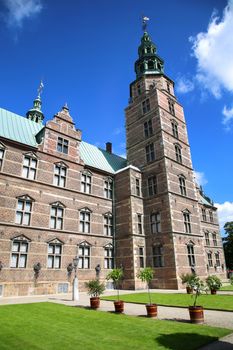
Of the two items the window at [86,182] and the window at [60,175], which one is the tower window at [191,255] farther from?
the window at [60,175]

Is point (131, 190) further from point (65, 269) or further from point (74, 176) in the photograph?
point (65, 269)

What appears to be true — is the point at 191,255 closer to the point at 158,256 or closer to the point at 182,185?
the point at 158,256

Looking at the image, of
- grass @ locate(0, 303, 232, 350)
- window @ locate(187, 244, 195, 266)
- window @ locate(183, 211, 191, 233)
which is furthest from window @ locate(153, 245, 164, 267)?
grass @ locate(0, 303, 232, 350)

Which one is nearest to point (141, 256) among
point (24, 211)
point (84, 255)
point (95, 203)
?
point (84, 255)

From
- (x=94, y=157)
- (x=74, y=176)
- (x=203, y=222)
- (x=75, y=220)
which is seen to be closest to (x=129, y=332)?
(x=75, y=220)

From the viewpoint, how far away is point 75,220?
2333 centimetres

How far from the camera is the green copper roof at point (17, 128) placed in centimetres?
2173

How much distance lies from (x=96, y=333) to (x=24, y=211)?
46.8 ft

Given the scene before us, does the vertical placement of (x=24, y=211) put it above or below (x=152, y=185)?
below

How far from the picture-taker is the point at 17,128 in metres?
23.2

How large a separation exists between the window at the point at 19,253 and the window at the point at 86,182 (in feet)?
26.1

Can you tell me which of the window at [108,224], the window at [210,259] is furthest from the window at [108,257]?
the window at [210,259]

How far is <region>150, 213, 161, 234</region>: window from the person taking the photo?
25.7m

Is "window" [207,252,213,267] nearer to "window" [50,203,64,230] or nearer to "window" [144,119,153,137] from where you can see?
"window" [144,119,153,137]
